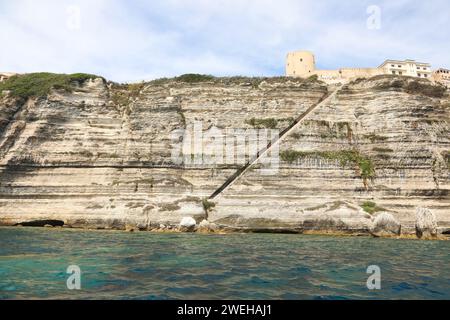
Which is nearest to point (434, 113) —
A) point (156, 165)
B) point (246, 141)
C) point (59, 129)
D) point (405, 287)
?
point (246, 141)

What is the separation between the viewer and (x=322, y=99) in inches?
1592

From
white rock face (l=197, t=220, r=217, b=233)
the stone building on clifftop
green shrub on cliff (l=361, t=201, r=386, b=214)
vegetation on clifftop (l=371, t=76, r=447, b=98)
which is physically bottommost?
white rock face (l=197, t=220, r=217, b=233)

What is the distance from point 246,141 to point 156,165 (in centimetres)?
865

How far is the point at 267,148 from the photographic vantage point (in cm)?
3631

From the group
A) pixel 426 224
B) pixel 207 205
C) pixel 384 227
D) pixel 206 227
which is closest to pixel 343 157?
pixel 384 227

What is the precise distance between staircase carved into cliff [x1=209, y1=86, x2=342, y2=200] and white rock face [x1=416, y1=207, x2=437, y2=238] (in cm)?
1308

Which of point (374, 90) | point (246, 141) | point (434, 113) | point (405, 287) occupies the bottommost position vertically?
point (405, 287)

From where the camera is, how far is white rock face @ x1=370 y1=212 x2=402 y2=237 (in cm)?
2961

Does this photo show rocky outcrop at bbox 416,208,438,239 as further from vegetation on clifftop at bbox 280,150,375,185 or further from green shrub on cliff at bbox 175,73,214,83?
green shrub on cliff at bbox 175,73,214,83

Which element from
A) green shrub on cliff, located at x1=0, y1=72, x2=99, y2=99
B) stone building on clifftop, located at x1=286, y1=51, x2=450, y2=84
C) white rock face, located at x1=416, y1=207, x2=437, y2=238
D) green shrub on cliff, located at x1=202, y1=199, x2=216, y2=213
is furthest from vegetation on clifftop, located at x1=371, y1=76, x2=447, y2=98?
green shrub on cliff, located at x1=0, y1=72, x2=99, y2=99

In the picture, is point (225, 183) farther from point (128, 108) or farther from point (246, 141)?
point (128, 108)

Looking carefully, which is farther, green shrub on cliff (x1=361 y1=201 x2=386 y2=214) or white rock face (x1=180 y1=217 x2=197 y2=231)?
green shrub on cliff (x1=361 y1=201 x2=386 y2=214)

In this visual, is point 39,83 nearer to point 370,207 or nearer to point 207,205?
point 207,205

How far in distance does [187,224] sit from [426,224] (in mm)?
18478
